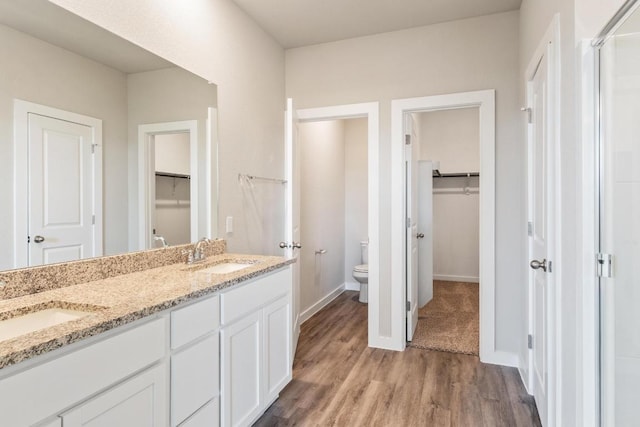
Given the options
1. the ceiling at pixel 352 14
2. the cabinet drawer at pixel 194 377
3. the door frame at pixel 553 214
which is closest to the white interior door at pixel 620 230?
the door frame at pixel 553 214

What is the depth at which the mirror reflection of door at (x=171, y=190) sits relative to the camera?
6.97 ft

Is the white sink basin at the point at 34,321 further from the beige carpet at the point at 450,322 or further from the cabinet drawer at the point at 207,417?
the beige carpet at the point at 450,322

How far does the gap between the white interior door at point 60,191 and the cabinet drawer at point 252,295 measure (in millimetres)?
664

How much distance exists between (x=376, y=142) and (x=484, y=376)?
199 centimetres

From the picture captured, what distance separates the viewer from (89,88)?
1.72 metres

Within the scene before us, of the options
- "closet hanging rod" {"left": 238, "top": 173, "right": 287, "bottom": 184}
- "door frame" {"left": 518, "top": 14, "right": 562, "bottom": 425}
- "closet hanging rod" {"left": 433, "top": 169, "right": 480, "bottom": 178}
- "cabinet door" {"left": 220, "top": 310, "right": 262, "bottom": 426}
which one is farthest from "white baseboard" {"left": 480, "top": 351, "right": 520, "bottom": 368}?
"closet hanging rod" {"left": 433, "top": 169, "right": 480, "bottom": 178}

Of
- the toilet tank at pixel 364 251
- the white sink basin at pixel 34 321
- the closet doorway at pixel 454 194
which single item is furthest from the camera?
the closet doorway at pixel 454 194

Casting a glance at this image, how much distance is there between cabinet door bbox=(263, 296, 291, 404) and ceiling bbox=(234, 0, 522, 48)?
215cm

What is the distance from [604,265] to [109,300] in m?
1.81

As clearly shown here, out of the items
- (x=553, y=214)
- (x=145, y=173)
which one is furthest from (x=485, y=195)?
(x=145, y=173)

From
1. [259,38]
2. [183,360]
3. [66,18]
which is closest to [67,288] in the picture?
[183,360]

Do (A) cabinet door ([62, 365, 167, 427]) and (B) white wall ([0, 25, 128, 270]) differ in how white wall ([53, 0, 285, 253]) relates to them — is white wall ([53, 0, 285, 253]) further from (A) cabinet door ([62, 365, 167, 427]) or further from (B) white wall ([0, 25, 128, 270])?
(A) cabinet door ([62, 365, 167, 427])

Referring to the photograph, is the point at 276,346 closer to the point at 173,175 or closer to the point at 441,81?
the point at 173,175

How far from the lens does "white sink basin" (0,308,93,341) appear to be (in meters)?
1.21
